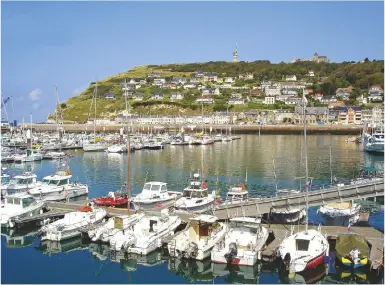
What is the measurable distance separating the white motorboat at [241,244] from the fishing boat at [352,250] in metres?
2.93

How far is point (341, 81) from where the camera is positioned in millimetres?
160375

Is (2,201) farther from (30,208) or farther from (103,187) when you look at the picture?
(103,187)

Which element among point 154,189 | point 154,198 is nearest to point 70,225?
point 154,198

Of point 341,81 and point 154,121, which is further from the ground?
point 341,81

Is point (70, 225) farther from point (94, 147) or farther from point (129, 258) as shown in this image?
point (94, 147)

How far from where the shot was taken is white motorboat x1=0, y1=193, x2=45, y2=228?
23.5 meters

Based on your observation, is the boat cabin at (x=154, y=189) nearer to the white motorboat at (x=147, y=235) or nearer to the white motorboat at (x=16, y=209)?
the white motorboat at (x=147, y=235)

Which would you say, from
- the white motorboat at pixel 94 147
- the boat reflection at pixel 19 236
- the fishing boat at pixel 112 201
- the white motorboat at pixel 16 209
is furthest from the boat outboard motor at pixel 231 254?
the white motorboat at pixel 94 147

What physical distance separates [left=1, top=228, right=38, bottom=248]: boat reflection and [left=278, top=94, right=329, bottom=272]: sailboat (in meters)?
11.5

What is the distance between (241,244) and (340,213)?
27.7 feet

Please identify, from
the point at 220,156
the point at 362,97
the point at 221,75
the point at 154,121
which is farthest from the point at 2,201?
the point at 221,75

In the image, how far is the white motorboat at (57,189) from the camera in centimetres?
3022

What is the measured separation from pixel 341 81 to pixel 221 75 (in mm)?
47280

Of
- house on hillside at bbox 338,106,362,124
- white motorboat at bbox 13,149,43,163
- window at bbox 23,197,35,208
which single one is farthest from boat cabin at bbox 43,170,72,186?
house on hillside at bbox 338,106,362,124
